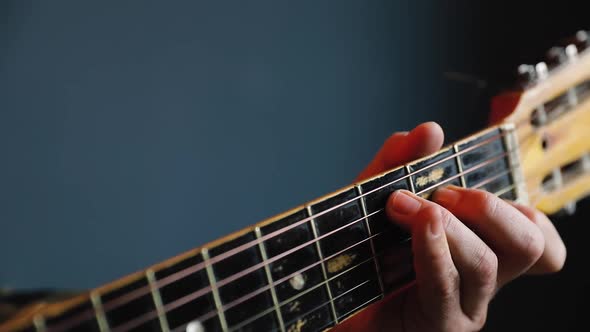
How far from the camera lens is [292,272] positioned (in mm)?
493

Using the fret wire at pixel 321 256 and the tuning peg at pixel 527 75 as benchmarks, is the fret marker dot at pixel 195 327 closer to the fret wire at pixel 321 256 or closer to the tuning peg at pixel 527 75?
the fret wire at pixel 321 256

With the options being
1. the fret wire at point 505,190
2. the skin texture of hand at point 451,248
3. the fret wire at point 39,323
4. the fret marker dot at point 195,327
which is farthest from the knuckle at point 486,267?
the fret wire at point 39,323

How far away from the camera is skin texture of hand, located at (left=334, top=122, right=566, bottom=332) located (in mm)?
547

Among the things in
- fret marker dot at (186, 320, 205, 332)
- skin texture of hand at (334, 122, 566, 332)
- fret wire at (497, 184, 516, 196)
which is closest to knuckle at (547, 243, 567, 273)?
skin texture of hand at (334, 122, 566, 332)

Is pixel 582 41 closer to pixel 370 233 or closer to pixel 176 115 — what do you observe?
pixel 370 233

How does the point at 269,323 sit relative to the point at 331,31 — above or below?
below

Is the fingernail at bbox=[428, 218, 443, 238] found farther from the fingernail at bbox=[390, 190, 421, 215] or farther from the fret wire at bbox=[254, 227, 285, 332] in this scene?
the fret wire at bbox=[254, 227, 285, 332]

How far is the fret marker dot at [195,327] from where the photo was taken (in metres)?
0.43

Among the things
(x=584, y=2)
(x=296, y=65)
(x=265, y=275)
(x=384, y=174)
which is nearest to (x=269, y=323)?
(x=265, y=275)

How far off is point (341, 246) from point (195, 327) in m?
0.18

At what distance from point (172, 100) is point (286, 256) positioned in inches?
17.3

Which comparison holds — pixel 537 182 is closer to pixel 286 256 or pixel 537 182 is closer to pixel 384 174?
pixel 384 174

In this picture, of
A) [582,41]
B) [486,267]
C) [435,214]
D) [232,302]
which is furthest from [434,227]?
[582,41]

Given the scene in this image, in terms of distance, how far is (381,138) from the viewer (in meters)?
1.10
